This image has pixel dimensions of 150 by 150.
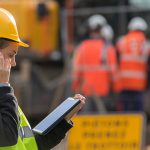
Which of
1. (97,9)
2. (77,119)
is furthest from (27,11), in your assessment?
(77,119)

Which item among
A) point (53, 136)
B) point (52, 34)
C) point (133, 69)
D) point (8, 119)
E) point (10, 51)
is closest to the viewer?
point (8, 119)

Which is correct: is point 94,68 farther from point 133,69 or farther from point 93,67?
point 133,69

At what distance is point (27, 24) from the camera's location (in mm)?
14719

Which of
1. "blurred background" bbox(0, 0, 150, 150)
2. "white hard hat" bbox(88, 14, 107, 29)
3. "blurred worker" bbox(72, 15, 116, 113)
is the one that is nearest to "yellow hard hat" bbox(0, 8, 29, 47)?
"blurred worker" bbox(72, 15, 116, 113)

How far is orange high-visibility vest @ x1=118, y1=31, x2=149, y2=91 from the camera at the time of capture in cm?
1213

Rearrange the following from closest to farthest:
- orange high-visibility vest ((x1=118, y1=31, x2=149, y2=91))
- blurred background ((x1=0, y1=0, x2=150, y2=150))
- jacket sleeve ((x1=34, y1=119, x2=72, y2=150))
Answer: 1. jacket sleeve ((x1=34, y1=119, x2=72, y2=150))
2. orange high-visibility vest ((x1=118, y1=31, x2=149, y2=91))
3. blurred background ((x1=0, y1=0, x2=150, y2=150))

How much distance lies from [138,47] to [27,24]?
3174mm

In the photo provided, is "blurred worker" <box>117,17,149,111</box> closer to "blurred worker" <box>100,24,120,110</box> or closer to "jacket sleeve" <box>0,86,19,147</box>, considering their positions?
"blurred worker" <box>100,24,120,110</box>

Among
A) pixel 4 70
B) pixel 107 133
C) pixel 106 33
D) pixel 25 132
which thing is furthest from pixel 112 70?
pixel 4 70

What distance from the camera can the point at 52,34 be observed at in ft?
48.8

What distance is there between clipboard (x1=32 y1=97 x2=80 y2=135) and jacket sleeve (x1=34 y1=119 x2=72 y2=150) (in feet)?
0.13

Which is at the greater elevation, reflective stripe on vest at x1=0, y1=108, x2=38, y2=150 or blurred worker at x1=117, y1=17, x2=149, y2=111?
reflective stripe on vest at x1=0, y1=108, x2=38, y2=150

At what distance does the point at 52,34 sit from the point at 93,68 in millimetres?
2981

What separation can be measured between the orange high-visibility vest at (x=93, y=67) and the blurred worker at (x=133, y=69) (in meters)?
0.28
